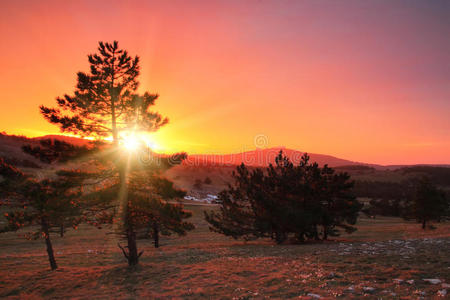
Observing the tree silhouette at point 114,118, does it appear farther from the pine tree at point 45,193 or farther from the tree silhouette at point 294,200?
the tree silhouette at point 294,200

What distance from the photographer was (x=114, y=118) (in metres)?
17.4

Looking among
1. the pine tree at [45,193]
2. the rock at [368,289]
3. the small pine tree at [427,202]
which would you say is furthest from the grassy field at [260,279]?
the small pine tree at [427,202]

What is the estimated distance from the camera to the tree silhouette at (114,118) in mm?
16109

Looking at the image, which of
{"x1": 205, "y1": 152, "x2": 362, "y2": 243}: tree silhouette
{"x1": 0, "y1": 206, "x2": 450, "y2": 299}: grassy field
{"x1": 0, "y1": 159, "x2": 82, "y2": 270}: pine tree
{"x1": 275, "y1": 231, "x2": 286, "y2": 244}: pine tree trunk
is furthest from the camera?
{"x1": 275, "y1": 231, "x2": 286, "y2": 244}: pine tree trunk

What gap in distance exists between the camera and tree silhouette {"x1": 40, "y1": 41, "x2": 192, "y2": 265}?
16.1 metres

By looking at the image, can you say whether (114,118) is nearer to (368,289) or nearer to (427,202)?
(368,289)

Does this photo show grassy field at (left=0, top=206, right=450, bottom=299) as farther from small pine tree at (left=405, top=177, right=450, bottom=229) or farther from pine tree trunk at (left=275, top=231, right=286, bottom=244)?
small pine tree at (left=405, top=177, right=450, bottom=229)

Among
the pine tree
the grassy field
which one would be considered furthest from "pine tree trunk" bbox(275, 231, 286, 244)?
the pine tree

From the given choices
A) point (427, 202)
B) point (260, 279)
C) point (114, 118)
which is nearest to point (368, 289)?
point (260, 279)

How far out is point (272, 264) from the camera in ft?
47.1

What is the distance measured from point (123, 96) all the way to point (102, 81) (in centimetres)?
Result: 165

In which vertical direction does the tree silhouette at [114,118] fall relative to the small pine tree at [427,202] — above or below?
above

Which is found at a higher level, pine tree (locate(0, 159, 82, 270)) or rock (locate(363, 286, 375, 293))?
pine tree (locate(0, 159, 82, 270))

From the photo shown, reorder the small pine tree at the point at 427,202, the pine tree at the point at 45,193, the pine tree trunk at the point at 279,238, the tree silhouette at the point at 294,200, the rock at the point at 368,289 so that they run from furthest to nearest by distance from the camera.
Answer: the small pine tree at the point at 427,202 < the pine tree trunk at the point at 279,238 < the tree silhouette at the point at 294,200 < the pine tree at the point at 45,193 < the rock at the point at 368,289
